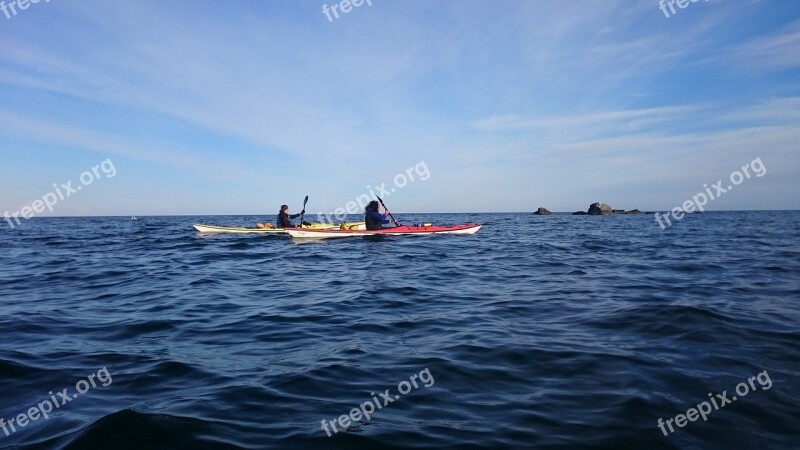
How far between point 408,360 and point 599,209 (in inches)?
4258

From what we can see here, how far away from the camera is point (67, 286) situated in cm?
1103

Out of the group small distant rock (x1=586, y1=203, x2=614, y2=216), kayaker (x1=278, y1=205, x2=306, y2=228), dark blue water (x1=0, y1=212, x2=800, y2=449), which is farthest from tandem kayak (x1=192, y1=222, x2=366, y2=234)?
small distant rock (x1=586, y1=203, x2=614, y2=216)

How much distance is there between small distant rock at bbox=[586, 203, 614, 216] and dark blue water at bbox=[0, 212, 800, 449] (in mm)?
98490

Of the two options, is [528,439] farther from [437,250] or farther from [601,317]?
[437,250]

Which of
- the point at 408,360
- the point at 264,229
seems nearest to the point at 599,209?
the point at 264,229

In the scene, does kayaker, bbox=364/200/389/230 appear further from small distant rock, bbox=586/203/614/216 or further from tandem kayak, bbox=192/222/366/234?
small distant rock, bbox=586/203/614/216

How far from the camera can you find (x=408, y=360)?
5.31 metres

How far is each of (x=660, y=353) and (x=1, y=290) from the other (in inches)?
551

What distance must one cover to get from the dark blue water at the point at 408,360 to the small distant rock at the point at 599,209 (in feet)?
323

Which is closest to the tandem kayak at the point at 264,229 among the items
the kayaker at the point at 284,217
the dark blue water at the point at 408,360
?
the kayaker at the point at 284,217

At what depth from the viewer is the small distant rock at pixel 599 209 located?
4031 inches

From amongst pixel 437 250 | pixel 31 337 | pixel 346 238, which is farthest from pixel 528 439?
pixel 346 238

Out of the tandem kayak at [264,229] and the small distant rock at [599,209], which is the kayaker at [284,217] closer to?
the tandem kayak at [264,229]

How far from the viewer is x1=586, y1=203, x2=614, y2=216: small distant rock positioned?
102 meters
